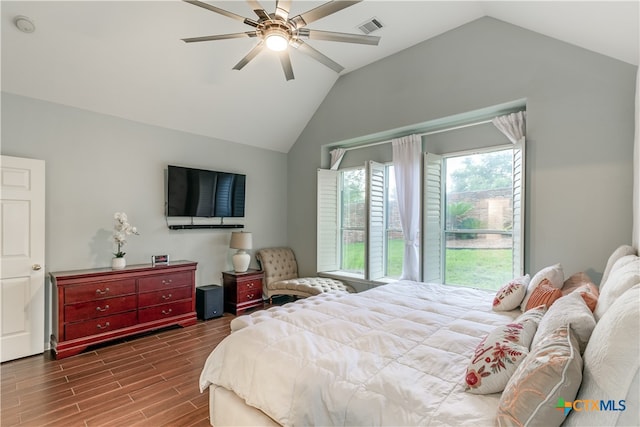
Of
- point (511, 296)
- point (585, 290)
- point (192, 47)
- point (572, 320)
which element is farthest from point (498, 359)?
point (192, 47)

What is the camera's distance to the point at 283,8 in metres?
2.15

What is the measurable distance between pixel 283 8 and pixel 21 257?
11.8 ft

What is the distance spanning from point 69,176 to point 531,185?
5182mm

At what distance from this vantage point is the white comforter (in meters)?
1.30

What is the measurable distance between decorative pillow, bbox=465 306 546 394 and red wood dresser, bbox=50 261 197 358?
373 cm

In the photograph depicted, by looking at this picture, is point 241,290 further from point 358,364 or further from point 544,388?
point 544,388

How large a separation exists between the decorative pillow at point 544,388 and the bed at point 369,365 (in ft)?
0.11

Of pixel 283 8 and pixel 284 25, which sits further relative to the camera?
pixel 284 25

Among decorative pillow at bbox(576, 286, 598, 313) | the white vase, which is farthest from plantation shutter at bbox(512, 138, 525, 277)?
the white vase

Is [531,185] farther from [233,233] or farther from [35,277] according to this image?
[35,277]

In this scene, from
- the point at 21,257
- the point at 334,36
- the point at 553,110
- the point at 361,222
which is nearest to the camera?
the point at 334,36

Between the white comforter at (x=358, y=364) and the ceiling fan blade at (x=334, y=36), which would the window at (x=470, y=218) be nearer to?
the white comforter at (x=358, y=364)

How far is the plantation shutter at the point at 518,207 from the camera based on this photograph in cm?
319

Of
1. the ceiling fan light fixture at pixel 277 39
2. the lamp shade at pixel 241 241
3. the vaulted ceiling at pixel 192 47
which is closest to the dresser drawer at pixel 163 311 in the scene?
the lamp shade at pixel 241 241
